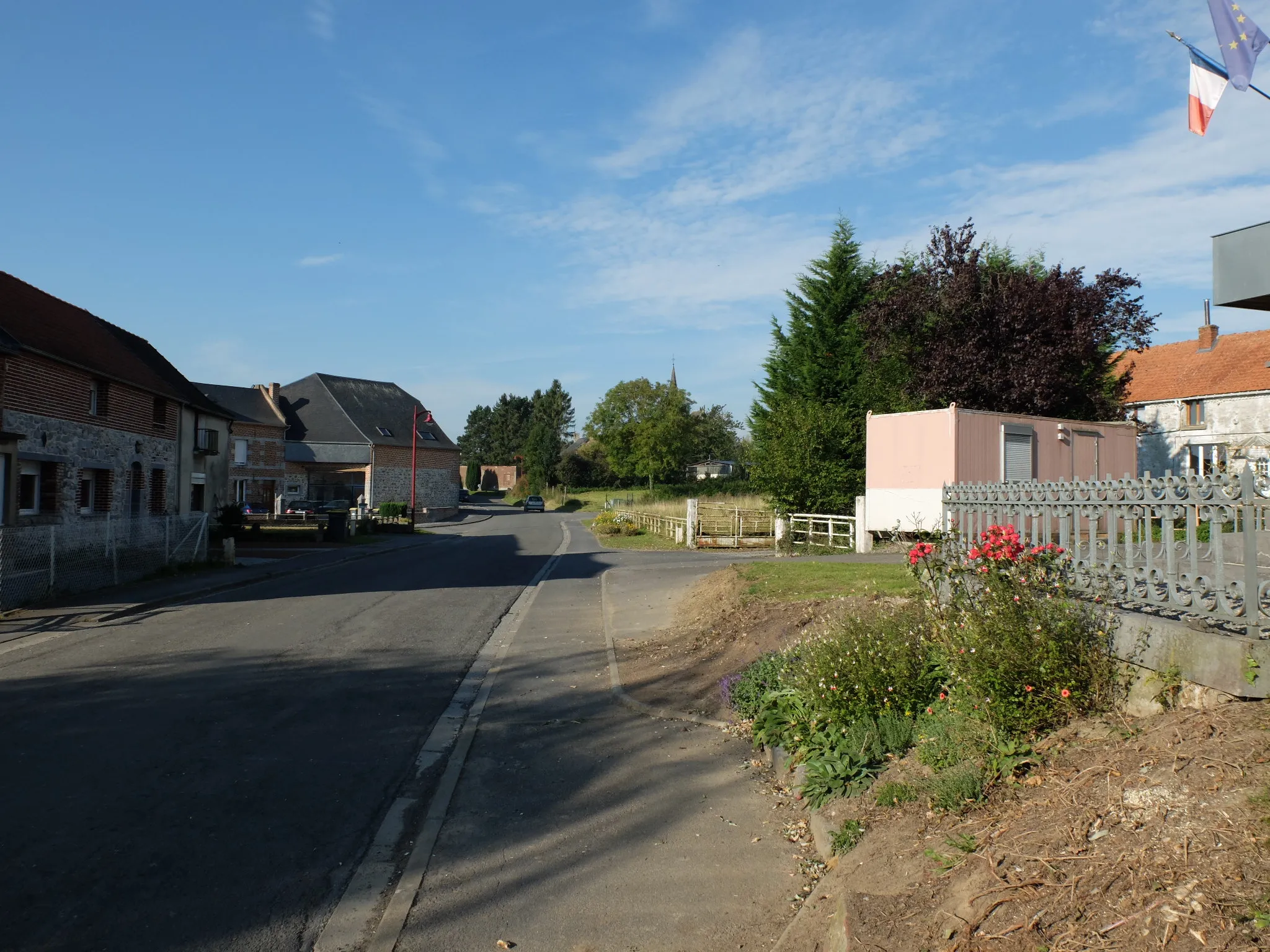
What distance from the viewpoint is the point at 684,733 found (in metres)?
7.51

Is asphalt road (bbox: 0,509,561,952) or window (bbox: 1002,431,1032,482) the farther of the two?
window (bbox: 1002,431,1032,482)

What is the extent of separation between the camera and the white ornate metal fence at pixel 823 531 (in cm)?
2427

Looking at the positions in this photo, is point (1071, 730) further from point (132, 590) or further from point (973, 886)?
point (132, 590)

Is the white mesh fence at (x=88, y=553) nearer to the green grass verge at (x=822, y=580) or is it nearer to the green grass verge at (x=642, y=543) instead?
the green grass verge at (x=822, y=580)

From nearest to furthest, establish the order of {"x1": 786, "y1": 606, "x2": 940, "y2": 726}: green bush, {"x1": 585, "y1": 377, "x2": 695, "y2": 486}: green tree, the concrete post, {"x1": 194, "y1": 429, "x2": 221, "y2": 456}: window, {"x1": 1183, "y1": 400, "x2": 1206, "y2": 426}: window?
{"x1": 786, "y1": 606, "x2": 940, "y2": 726}: green bush
the concrete post
{"x1": 194, "y1": 429, "x2": 221, "y2": 456}: window
{"x1": 1183, "y1": 400, "x2": 1206, "y2": 426}: window
{"x1": 585, "y1": 377, "x2": 695, "y2": 486}: green tree

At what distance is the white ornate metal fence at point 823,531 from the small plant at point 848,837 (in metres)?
19.3

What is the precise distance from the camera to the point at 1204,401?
40.2 metres

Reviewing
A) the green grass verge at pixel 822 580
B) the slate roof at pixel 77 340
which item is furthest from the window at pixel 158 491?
the green grass verge at pixel 822 580

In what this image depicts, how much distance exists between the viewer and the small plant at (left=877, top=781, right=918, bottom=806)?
4.74 m

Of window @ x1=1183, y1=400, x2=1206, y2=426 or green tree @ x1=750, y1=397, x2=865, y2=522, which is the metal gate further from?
window @ x1=1183, y1=400, x2=1206, y2=426

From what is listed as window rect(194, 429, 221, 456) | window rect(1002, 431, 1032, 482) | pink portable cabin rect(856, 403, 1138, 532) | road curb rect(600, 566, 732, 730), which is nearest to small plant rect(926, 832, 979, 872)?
road curb rect(600, 566, 732, 730)

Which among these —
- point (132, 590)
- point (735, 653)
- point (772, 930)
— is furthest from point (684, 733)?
point (132, 590)

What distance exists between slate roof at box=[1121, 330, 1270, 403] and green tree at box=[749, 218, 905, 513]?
12.4 metres

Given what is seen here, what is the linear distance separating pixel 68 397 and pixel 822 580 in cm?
1859
